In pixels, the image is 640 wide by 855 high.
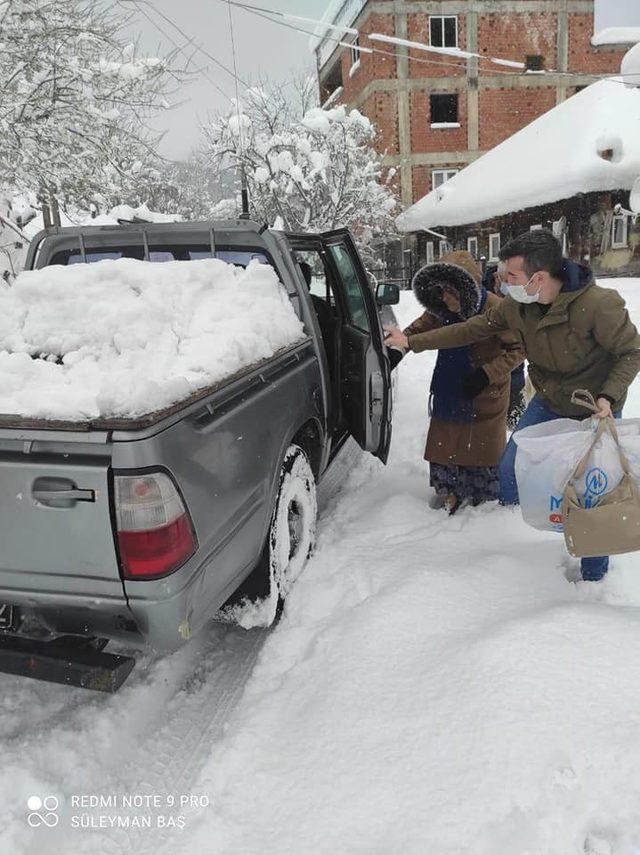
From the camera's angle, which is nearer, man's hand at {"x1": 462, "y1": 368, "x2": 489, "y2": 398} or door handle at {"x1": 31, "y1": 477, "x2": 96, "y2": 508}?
door handle at {"x1": 31, "y1": 477, "x2": 96, "y2": 508}

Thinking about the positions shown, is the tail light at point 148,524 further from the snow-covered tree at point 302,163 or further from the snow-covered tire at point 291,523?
the snow-covered tree at point 302,163

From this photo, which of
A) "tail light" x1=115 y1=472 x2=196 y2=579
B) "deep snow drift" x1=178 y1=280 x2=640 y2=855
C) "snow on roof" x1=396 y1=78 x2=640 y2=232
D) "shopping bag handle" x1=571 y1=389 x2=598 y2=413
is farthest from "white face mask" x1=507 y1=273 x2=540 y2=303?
"snow on roof" x1=396 y1=78 x2=640 y2=232

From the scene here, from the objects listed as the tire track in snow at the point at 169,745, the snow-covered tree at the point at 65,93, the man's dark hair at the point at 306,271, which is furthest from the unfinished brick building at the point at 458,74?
the tire track in snow at the point at 169,745

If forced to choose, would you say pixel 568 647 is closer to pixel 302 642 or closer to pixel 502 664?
pixel 502 664

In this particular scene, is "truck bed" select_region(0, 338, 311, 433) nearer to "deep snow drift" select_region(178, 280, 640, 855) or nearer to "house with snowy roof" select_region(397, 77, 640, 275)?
"deep snow drift" select_region(178, 280, 640, 855)

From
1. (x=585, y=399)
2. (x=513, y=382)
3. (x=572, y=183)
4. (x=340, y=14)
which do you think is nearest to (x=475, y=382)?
(x=585, y=399)

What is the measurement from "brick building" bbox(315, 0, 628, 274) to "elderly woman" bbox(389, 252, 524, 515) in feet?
85.4

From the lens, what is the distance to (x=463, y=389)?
398 centimetres

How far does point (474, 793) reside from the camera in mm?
1921

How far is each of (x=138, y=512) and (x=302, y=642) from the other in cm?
128

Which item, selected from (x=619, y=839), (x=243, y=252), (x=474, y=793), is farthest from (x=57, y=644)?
(x=243, y=252)

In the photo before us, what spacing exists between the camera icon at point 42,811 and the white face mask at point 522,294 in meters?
2.82

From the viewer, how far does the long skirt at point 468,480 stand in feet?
13.6

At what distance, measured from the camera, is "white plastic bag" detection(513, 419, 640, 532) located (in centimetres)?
266
